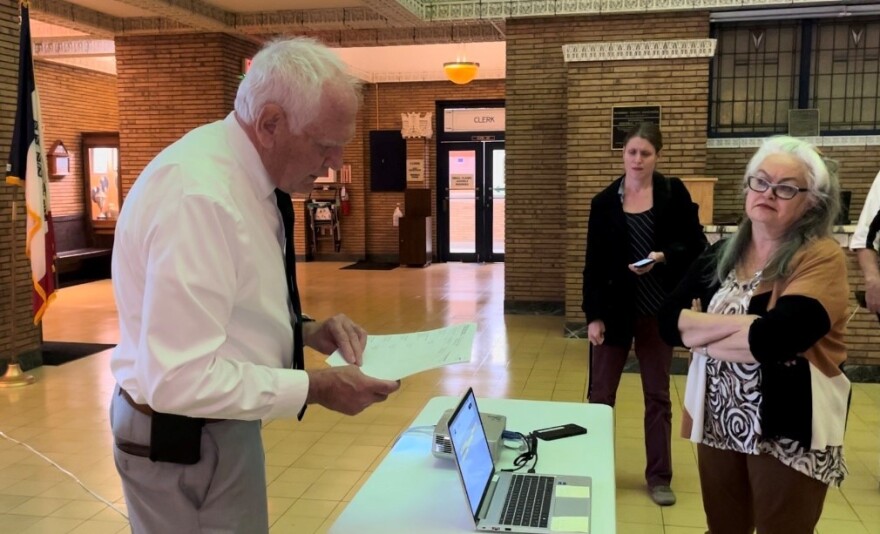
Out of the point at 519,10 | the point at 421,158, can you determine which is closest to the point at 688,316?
the point at 519,10

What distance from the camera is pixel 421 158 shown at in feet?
48.1

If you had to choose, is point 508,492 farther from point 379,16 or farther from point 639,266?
point 379,16

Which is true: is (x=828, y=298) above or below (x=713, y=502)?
above

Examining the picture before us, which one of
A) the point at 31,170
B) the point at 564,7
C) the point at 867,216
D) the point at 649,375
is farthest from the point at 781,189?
the point at 564,7

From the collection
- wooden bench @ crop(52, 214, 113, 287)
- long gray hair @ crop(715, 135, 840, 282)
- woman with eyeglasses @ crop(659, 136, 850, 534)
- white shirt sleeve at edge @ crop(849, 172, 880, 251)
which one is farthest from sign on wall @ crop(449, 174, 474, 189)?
long gray hair @ crop(715, 135, 840, 282)

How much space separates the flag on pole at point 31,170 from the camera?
6.10 meters

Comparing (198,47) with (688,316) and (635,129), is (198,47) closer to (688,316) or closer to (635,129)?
(635,129)

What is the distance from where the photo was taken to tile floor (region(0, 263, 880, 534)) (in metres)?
3.66

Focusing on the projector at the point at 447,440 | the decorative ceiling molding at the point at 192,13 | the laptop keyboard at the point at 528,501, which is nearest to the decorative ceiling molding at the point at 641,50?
the decorative ceiling molding at the point at 192,13

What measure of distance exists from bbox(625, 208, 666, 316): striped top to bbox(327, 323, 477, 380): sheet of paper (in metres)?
1.83

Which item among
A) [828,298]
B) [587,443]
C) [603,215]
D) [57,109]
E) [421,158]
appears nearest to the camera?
[828,298]

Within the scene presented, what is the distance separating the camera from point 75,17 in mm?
9172

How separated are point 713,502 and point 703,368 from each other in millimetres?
431

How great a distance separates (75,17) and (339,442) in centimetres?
727
